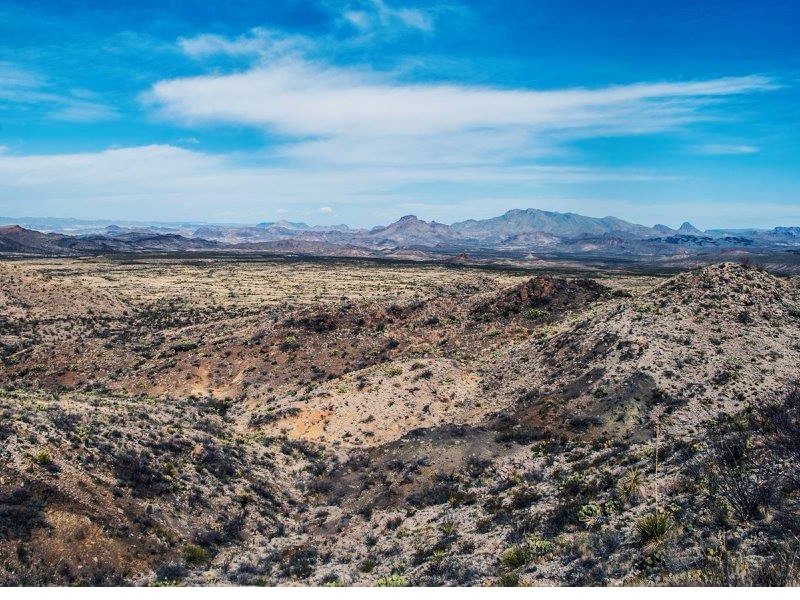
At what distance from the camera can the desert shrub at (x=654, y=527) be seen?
10055 millimetres

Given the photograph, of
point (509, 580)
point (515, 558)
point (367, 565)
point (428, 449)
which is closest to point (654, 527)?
point (515, 558)

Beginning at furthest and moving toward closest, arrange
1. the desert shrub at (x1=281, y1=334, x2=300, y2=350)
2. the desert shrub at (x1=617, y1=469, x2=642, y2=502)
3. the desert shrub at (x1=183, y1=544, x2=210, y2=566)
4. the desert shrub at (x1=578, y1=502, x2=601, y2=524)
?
the desert shrub at (x1=281, y1=334, x2=300, y2=350) < the desert shrub at (x1=183, y1=544, x2=210, y2=566) < the desert shrub at (x1=617, y1=469, x2=642, y2=502) < the desert shrub at (x1=578, y1=502, x2=601, y2=524)

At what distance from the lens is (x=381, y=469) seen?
1953 cm

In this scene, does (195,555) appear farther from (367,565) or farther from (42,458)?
(42,458)

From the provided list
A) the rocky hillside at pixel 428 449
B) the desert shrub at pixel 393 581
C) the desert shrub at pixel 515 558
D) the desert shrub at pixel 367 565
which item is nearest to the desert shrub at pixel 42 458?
the rocky hillside at pixel 428 449

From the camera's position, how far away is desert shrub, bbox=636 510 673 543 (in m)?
10.1

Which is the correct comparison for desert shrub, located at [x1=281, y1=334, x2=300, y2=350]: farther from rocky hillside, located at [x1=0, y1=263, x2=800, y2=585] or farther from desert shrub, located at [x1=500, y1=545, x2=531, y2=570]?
desert shrub, located at [x1=500, y1=545, x2=531, y2=570]

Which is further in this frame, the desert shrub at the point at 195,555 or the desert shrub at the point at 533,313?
the desert shrub at the point at 533,313

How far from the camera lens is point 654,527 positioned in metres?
10.2

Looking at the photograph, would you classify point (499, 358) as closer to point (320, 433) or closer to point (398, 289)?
point (320, 433)

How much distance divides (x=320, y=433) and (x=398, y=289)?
68960mm

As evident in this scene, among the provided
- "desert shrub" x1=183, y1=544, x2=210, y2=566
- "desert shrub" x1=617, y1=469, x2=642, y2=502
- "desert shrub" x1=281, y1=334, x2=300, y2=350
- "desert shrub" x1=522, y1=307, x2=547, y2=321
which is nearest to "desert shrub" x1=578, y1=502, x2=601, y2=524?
"desert shrub" x1=617, y1=469, x2=642, y2=502

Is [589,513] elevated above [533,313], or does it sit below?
below

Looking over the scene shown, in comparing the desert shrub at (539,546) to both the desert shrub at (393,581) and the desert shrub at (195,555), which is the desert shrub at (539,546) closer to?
the desert shrub at (393,581)
